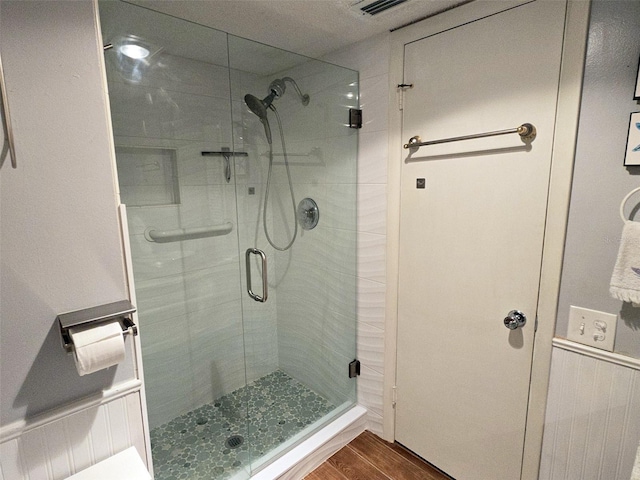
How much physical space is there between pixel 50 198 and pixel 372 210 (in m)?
1.42

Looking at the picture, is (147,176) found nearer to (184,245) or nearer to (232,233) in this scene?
(184,245)

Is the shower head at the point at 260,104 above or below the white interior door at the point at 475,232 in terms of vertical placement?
above

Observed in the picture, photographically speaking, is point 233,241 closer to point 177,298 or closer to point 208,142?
point 177,298

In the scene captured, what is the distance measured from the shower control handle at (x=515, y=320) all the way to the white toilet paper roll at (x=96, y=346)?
4.74 feet

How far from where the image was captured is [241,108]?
6.06 ft

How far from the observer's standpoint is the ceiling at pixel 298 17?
140 centimetres

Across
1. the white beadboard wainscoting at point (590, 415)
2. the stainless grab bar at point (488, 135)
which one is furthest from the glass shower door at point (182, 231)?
the white beadboard wainscoting at point (590, 415)

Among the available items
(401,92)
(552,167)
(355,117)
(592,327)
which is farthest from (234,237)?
(592,327)

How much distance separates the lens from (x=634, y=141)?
1068mm

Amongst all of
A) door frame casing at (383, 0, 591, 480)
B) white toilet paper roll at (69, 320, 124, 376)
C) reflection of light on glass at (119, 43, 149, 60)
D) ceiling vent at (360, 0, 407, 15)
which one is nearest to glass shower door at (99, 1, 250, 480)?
reflection of light on glass at (119, 43, 149, 60)

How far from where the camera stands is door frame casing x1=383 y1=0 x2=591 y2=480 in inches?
45.8

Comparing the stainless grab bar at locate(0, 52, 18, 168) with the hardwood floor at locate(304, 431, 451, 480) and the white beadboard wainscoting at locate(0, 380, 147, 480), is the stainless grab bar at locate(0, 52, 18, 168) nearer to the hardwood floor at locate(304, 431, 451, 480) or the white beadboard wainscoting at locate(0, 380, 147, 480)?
the white beadboard wainscoting at locate(0, 380, 147, 480)

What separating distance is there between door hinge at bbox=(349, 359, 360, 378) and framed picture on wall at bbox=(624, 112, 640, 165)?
5.40 ft

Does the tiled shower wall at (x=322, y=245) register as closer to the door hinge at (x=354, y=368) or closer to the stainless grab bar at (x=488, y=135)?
the door hinge at (x=354, y=368)
